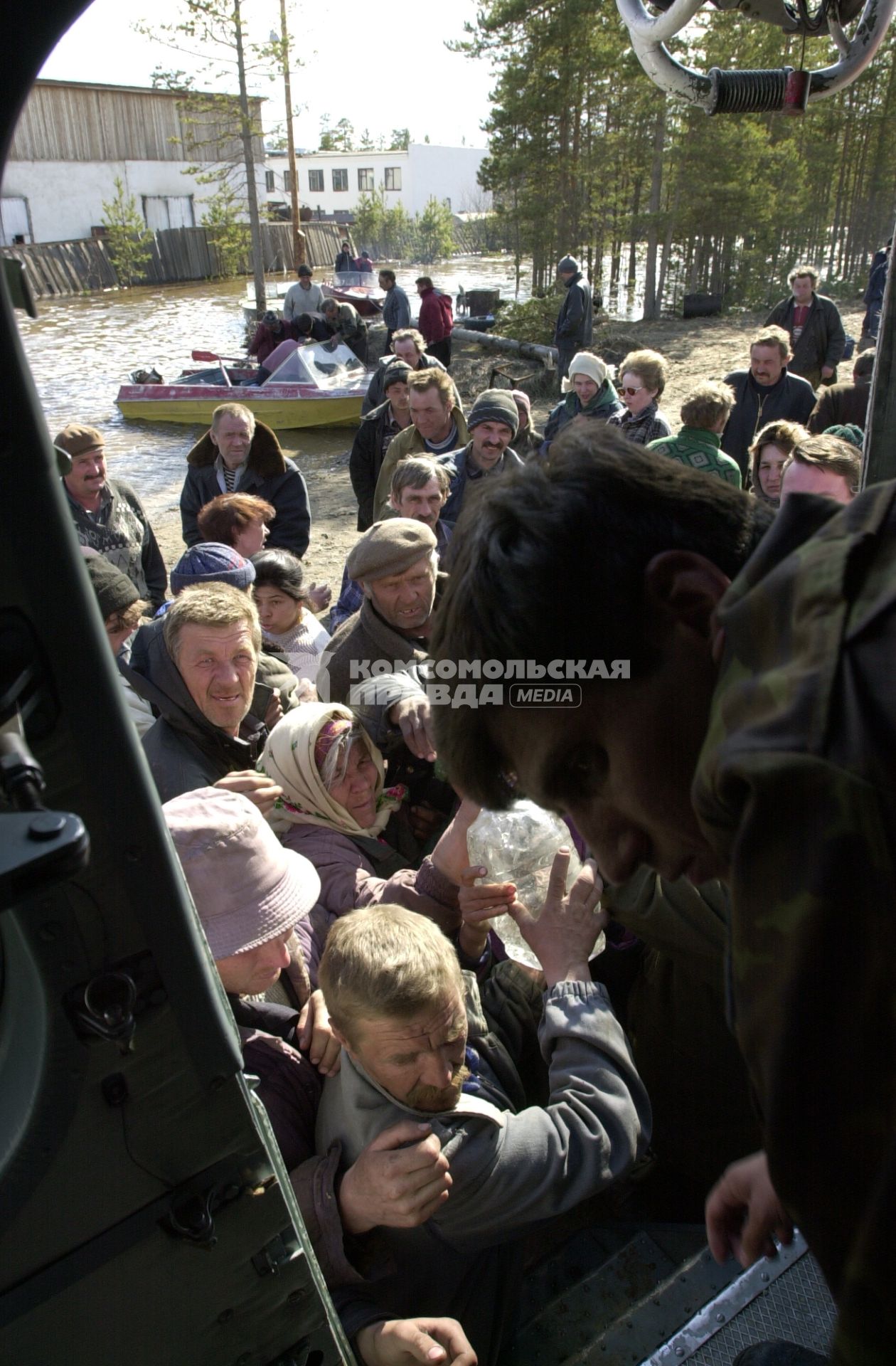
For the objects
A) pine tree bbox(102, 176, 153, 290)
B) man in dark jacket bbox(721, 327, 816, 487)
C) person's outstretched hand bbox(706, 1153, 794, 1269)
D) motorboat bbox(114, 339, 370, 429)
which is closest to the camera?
person's outstretched hand bbox(706, 1153, 794, 1269)

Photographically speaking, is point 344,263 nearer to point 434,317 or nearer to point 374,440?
point 434,317

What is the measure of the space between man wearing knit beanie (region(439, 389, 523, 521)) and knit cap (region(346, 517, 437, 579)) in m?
1.75

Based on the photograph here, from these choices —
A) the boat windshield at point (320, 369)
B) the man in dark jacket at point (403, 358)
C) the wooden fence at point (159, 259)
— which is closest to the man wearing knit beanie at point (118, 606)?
the man in dark jacket at point (403, 358)

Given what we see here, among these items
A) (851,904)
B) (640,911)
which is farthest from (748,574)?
(640,911)

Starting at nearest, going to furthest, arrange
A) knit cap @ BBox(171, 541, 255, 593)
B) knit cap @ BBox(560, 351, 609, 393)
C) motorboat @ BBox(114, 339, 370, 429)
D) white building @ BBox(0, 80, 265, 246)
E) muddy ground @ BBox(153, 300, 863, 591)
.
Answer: knit cap @ BBox(171, 541, 255, 593), knit cap @ BBox(560, 351, 609, 393), muddy ground @ BBox(153, 300, 863, 591), motorboat @ BBox(114, 339, 370, 429), white building @ BBox(0, 80, 265, 246)

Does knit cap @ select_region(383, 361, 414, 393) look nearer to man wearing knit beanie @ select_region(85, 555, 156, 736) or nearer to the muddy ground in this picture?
the muddy ground

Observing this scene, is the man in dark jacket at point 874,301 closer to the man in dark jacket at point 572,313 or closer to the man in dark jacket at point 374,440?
the man in dark jacket at point 572,313

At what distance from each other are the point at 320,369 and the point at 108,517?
11.1 meters

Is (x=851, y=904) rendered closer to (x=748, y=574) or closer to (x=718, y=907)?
(x=748, y=574)

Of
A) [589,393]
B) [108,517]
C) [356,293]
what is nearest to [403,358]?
[589,393]

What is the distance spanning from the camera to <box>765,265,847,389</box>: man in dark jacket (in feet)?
29.6

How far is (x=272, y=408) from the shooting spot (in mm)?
15531

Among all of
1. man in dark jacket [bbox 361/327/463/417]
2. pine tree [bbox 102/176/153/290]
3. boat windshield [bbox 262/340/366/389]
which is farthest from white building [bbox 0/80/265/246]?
man in dark jacket [bbox 361/327/463/417]

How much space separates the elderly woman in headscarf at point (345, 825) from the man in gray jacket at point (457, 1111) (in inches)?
21.6
